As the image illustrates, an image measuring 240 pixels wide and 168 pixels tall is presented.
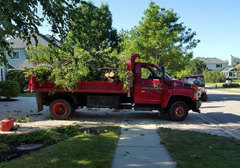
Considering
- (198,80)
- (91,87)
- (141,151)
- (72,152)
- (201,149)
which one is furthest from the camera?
(198,80)

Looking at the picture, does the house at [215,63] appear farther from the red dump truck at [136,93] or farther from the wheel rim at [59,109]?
the wheel rim at [59,109]

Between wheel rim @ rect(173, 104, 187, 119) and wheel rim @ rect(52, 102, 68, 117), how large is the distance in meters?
4.58

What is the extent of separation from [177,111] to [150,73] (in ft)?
6.41

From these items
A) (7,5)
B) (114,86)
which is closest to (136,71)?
(114,86)

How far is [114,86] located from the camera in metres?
9.87

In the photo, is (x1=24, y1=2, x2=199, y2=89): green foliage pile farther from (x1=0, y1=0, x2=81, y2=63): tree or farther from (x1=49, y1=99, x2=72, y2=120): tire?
(x1=49, y1=99, x2=72, y2=120): tire

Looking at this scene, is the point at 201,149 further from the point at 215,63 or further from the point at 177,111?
the point at 215,63

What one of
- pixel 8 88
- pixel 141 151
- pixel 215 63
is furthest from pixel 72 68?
pixel 215 63

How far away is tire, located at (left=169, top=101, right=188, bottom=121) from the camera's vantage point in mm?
10086

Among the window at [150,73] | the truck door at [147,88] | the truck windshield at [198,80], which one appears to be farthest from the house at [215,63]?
the truck door at [147,88]

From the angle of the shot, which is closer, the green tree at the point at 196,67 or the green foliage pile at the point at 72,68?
the green foliage pile at the point at 72,68

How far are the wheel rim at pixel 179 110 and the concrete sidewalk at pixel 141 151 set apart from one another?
270 centimetres

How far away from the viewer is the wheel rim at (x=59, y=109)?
400 inches

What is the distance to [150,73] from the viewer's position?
10430 mm
